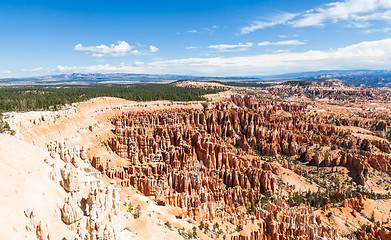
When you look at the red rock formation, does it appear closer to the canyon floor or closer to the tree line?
the canyon floor

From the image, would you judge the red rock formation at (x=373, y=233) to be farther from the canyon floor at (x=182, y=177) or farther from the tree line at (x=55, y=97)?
the tree line at (x=55, y=97)

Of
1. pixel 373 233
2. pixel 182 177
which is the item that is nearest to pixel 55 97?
pixel 182 177

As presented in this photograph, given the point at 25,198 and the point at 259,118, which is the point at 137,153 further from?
the point at 259,118

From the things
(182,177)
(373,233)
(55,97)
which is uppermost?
(55,97)

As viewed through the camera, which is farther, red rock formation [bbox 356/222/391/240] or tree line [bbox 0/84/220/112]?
tree line [bbox 0/84/220/112]

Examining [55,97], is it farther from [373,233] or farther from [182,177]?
[373,233]

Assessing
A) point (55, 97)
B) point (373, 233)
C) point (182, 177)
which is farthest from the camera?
point (55, 97)

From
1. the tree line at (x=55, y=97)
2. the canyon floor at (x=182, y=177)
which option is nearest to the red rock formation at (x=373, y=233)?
the canyon floor at (x=182, y=177)

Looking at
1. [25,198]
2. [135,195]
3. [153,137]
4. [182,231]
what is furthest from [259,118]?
[25,198]

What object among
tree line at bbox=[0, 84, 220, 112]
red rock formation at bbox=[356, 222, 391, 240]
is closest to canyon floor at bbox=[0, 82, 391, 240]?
red rock formation at bbox=[356, 222, 391, 240]
